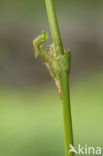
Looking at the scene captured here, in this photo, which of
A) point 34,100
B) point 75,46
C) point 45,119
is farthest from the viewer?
point 75,46

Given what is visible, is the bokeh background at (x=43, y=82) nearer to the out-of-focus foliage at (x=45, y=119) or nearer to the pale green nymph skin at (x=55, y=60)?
the out-of-focus foliage at (x=45, y=119)

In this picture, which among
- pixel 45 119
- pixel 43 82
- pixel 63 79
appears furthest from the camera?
pixel 43 82

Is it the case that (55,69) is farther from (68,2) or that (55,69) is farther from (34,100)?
(68,2)

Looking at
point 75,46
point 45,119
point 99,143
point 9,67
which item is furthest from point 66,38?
point 99,143

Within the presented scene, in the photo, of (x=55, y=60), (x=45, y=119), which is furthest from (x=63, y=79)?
(x=45, y=119)

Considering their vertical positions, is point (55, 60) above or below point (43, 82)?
above

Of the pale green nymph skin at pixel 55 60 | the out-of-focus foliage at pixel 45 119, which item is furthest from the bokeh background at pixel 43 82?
the pale green nymph skin at pixel 55 60

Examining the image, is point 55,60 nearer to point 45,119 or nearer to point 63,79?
point 63,79

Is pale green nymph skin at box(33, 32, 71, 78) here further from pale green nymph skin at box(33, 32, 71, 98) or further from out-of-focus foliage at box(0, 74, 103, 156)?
out-of-focus foliage at box(0, 74, 103, 156)
